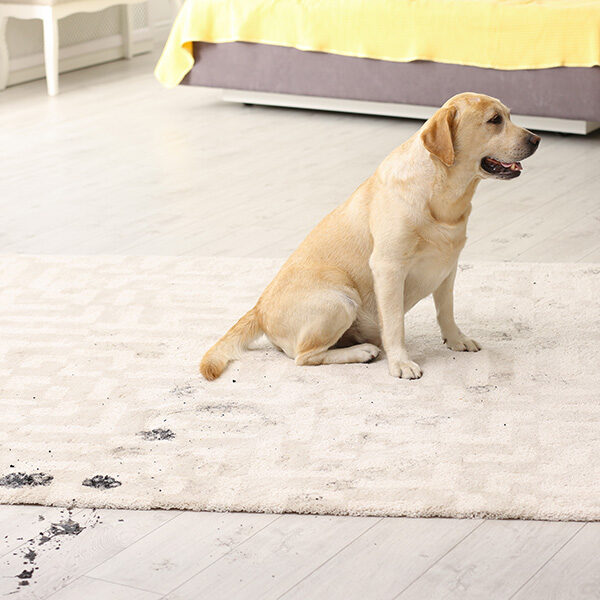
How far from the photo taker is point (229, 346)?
8.30 ft

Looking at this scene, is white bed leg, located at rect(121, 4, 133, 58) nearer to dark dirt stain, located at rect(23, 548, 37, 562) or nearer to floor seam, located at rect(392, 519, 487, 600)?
dark dirt stain, located at rect(23, 548, 37, 562)

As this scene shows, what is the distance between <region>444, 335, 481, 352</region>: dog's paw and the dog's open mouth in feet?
1.37

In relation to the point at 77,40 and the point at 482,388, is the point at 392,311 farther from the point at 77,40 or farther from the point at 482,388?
the point at 77,40

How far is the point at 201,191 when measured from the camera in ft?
13.5

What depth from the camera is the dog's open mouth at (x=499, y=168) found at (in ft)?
7.93

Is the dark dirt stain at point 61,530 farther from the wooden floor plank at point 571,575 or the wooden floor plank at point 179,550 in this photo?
the wooden floor plank at point 571,575

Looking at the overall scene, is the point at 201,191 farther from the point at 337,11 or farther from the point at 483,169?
the point at 483,169

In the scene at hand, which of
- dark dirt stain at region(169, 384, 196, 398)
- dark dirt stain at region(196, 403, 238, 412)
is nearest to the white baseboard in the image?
dark dirt stain at region(169, 384, 196, 398)

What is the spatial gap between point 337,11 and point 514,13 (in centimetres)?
82

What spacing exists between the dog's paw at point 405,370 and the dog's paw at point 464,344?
184 mm

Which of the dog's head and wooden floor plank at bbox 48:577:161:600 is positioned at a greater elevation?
the dog's head

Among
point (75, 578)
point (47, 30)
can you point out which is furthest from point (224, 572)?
point (47, 30)

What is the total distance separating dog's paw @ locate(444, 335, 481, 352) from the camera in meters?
2.61

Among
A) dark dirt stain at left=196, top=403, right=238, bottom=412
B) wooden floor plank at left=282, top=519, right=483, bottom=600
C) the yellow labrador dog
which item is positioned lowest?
dark dirt stain at left=196, top=403, right=238, bottom=412
